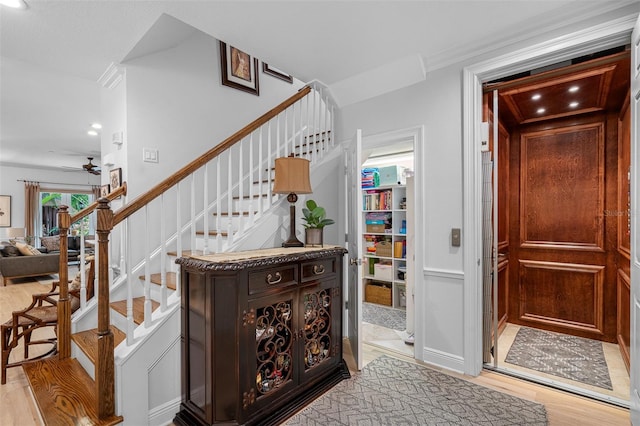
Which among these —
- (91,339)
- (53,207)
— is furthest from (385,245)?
(53,207)

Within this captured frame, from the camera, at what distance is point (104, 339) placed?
1.67 meters

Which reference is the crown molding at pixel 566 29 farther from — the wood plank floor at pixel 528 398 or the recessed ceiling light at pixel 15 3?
the recessed ceiling light at pixel 15 3

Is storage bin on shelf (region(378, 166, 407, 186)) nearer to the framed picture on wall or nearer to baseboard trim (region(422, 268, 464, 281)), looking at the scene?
baseboard trim (region(422, 268, 464, 281))

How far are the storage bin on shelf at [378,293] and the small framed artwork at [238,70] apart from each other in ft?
10.00

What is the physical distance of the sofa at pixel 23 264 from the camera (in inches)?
233

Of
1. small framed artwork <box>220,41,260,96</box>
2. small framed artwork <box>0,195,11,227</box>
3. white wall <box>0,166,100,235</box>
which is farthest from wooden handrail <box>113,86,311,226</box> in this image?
white wall <box>0,166,100,235</box>

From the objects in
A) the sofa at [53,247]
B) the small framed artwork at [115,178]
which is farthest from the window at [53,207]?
the small framed artwork at [115,178]

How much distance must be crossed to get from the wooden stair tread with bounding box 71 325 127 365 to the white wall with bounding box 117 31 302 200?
1.12m

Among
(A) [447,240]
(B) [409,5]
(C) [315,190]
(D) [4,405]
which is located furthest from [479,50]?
(D) [4,405]

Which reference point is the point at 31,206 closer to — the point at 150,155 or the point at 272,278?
the point at 150,155

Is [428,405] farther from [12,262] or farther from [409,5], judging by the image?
[12,262]

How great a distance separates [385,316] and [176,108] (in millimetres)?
3326

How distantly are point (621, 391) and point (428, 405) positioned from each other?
1412 mm

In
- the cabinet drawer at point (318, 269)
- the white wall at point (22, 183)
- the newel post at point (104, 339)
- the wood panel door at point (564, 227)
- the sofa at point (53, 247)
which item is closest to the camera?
the newel post at point (104, 339)
